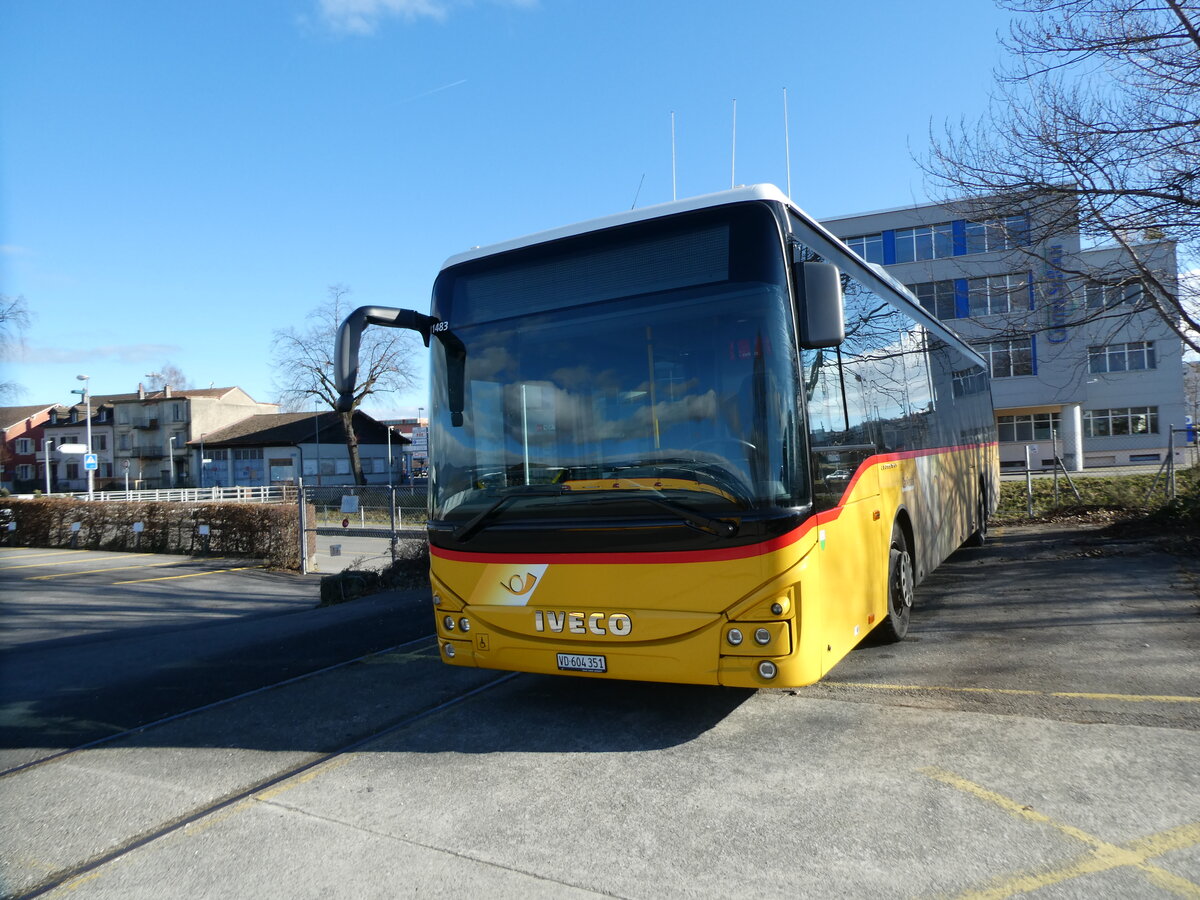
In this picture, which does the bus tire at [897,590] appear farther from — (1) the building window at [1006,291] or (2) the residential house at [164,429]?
(2) the residential house at [164,429]

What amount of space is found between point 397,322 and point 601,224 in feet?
5.03

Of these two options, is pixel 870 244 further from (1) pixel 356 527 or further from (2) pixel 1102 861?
(2) pixel 1102 861

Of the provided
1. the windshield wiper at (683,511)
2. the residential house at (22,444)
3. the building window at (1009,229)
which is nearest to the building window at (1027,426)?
the building window at (1009,229)

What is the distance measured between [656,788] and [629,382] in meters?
2.31

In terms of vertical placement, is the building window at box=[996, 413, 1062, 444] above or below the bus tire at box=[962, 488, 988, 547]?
above

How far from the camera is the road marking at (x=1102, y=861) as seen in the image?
314 cm

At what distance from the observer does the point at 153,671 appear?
7.45 m

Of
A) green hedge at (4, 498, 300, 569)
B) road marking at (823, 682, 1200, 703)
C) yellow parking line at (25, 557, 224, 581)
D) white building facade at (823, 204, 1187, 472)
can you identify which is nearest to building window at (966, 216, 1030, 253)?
road marking at (823, 682, 1200, 703)

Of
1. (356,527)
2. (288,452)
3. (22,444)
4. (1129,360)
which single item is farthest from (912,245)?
(22,444)

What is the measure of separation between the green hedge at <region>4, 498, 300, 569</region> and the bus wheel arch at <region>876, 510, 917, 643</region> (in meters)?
15.2

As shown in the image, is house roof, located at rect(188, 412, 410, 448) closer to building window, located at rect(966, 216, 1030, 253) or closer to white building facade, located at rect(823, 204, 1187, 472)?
white building facade, located at rect(823, 204, 1187, 472)

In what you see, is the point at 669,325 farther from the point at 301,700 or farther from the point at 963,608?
the point at 963,608

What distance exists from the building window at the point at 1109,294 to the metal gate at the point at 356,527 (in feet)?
39.9

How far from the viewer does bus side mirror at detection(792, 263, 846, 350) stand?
4.71m
